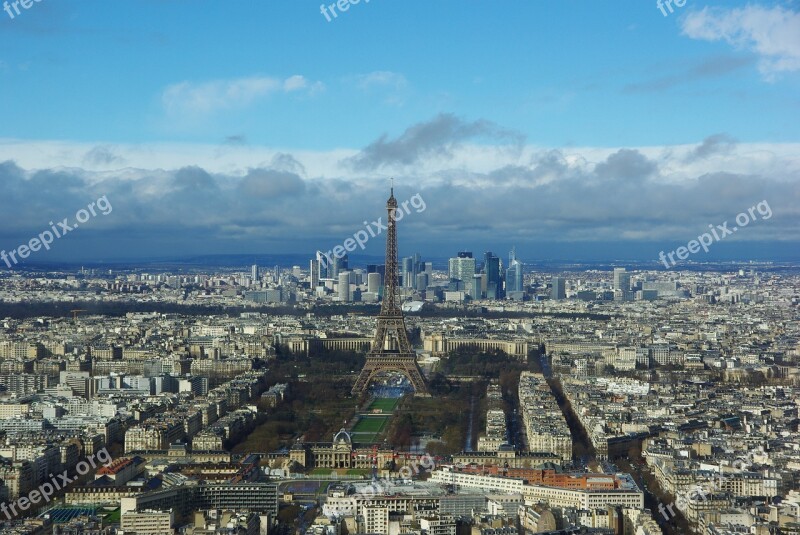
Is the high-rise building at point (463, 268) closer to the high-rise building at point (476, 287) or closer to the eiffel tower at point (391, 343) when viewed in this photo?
the high-rise building at point (476, 287)

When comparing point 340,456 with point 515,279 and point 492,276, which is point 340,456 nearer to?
point 492,276

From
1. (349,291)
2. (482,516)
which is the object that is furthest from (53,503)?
(349,291)

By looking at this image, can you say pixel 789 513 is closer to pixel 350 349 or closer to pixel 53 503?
pixel 53 503

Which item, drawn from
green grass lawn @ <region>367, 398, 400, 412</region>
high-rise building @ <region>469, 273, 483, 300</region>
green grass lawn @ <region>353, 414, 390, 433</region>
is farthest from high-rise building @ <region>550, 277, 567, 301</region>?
green grass lawn @ <region>353, 414, 390, 433</region>

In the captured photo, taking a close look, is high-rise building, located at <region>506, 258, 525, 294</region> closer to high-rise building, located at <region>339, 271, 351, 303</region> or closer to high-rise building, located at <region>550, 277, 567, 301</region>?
high-rise building, located at <region>550, 277, 567, 301</region>

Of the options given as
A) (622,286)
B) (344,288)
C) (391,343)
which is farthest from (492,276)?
(391,343)

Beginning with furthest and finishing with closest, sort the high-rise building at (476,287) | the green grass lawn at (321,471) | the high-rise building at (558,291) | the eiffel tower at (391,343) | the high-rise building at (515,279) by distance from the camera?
the high-rise building at (515,279), the high-rise building at (476,287), the high-rise building at (558,291), the eiffel tower at (391,343), the green grass lawn at (321,471)

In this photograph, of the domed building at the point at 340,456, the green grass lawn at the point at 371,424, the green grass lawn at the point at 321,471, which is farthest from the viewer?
the green grass lawn at the point at 371,424

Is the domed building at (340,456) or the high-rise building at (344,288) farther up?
the high-rise building at (344,288)

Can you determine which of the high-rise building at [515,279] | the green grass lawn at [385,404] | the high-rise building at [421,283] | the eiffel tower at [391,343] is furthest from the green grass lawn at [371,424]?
the high-rise building at [515,279]
